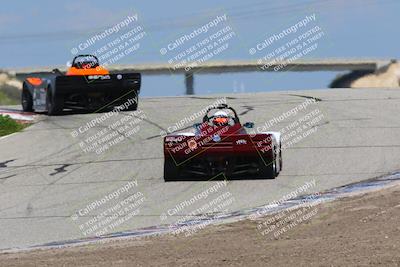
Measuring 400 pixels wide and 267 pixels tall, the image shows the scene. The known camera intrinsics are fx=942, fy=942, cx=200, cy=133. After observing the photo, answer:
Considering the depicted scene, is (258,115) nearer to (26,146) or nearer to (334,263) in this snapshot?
(26,146)

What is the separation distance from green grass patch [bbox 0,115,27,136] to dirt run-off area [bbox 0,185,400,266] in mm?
12417

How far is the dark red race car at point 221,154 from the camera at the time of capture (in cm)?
1466

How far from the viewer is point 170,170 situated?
15.0 m

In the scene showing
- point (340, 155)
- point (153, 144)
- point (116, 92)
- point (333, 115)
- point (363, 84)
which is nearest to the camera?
point (340, 155)

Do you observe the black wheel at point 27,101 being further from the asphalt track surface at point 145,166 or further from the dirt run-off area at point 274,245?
the dirt run-off area at point 274,245

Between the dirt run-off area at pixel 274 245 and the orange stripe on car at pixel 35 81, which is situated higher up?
A: the dirt run-off area at pixel 274 245

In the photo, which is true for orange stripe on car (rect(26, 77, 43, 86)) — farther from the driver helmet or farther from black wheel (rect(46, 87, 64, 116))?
the driver helmet

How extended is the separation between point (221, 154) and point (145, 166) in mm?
2298

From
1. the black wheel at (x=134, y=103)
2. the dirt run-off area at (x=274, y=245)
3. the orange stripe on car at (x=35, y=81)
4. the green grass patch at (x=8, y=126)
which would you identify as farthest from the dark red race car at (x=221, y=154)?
the orange stripe on car at (x=35, y=81)

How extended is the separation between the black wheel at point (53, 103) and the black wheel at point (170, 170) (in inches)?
381

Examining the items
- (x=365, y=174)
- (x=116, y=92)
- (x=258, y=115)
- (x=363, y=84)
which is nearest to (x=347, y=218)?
(x=365, y=174)

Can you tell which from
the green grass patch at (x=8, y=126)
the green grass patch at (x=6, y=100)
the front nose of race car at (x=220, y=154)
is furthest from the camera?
the green grass patch at (x=6, y=100)

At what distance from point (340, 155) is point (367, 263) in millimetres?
9216

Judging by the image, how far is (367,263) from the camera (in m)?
7.71
